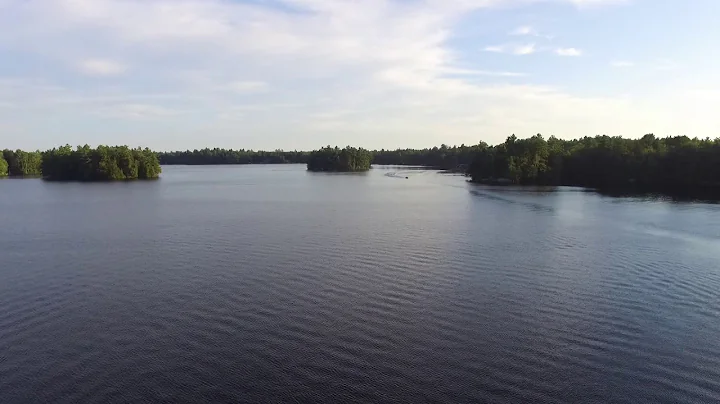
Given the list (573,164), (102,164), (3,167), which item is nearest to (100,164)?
(102,164)

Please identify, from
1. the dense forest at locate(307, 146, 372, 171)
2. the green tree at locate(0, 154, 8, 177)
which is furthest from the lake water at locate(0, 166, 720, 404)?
the dense forest at locate(307, 146, 372, 171)

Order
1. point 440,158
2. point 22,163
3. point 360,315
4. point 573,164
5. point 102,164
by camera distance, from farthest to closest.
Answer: point 440,158 < point 22,163 < point 102,164 < point 573,164 < point 360,315

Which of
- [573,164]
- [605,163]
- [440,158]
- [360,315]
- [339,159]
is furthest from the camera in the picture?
[440,158]

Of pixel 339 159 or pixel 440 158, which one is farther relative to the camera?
pixel 440 158

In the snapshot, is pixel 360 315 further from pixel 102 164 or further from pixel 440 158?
pixel 440 158

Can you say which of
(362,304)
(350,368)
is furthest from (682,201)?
(350,368)

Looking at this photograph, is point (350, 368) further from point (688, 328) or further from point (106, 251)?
point (106, 251)
